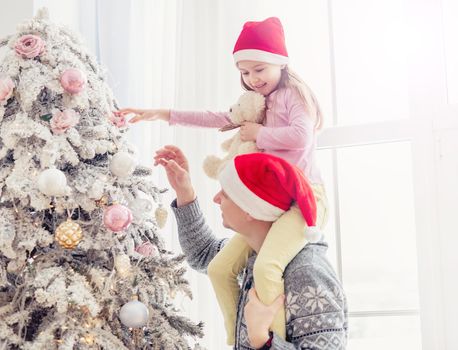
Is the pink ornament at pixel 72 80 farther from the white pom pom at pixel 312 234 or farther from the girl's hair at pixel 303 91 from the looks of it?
the white pom pom at pixel 312 234

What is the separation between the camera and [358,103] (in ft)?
8.34

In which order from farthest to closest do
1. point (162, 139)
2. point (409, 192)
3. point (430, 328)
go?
point (162, 139)
point (409, 192)
point (430, 328)

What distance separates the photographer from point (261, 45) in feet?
5.87

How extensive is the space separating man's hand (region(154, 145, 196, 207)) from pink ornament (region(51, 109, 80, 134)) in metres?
0.29

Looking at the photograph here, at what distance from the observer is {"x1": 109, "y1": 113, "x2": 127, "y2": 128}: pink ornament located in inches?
72.4

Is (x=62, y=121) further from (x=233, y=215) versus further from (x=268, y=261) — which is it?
(x=268, y=261)

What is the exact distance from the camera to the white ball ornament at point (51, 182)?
5.23ft

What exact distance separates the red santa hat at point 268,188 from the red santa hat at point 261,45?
327 millimetres

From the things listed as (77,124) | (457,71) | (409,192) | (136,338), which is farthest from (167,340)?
(457,71)

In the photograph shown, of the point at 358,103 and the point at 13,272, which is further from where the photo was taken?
the point at 358,103

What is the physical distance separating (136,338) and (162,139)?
1.06m

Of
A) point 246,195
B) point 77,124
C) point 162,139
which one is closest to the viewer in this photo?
point 246,195

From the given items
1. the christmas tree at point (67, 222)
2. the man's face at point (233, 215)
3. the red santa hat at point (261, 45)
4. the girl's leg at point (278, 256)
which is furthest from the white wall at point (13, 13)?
the girl's leg at point (278, 256)

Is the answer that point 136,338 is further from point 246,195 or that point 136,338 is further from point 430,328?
point 430,328
